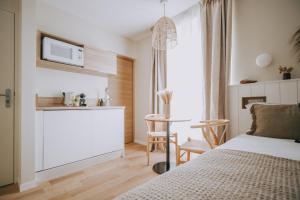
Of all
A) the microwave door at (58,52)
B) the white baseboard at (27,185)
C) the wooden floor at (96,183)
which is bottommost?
the wooden floor at (96,183)

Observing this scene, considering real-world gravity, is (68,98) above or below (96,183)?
above

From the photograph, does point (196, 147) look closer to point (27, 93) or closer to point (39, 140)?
point (39, 140)

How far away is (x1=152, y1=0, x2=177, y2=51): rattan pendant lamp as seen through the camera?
85.7 inches

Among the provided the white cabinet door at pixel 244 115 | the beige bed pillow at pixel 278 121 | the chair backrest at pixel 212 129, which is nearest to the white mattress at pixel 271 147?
the beige bed pillow at pixel 278 121

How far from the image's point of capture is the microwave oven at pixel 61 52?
227 centimetres

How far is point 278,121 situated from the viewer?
140 cm

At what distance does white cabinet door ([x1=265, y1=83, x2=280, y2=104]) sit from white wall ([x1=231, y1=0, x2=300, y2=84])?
0.91 ft

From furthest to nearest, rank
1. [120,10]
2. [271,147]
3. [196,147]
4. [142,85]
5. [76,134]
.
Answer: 1. [142,85]
2. [120,10]
3. [76,134]
4. [196,147]
5. [271,147]

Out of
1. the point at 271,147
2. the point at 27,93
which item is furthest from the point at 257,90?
the point at 27,93

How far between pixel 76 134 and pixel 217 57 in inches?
98.7

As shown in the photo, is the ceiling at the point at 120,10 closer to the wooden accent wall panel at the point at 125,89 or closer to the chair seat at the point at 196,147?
the wooden accent wall panel at the point at 125,89

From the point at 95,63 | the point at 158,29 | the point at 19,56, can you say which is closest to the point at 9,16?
the point at 19,56

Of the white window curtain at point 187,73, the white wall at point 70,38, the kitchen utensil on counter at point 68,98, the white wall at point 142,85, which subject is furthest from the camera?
the white wall at point 142,85

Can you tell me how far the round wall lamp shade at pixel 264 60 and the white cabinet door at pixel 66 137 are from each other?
2.69 metres
